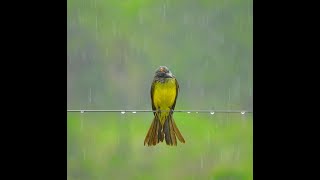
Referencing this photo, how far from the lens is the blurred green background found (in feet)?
13.6

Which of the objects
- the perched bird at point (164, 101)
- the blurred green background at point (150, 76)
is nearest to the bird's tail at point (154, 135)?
the perched bird at point (164, 101)

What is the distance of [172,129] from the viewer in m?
3.52

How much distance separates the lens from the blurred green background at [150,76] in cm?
416

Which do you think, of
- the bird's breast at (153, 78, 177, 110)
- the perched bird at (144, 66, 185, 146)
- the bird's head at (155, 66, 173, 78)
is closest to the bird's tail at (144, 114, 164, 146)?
the perched bird at (144, 66, 185, 146)

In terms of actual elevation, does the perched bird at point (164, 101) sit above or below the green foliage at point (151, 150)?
above

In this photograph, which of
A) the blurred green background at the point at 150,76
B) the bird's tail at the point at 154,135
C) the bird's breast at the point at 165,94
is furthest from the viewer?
the blurred green background at the point at 150,76

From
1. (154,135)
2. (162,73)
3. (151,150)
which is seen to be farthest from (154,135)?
(151,150)

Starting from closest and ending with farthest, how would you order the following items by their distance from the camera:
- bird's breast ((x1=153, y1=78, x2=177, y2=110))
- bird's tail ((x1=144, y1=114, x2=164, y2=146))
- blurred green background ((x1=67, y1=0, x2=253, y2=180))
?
bird's tail ((x1=144, y1=114, x2=164, y2=146)) → bird's breast ((x1=153, y1=78, x2=177, y2=110)) → blurred green background ((x1=67, y1=0, x2=253, y2=180))

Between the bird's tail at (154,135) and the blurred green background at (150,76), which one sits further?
the blurred green background at (150,76)

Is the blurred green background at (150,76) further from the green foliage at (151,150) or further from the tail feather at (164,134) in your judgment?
the tail feather at (164,134)

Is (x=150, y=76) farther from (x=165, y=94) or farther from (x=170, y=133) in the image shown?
(x=170, y=133)

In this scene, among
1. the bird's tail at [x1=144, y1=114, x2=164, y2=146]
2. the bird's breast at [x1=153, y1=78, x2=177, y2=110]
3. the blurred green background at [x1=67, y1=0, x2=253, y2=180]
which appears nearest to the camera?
the bird's tail at [x1=144, y1=114, x2=164, y2=146]

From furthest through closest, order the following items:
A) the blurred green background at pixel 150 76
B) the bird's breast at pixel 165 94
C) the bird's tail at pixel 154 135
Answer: the blurred green background at pixel 150 76 → the bird's breast at pixel 165 94 → the bird's tail at pixel 154 135

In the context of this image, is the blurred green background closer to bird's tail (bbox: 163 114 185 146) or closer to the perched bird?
the perched bird
